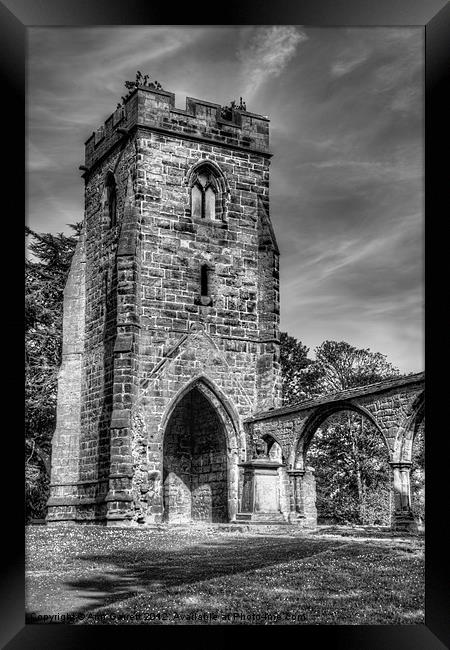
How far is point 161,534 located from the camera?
18828 millimetres

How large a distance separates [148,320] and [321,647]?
15.5 metres

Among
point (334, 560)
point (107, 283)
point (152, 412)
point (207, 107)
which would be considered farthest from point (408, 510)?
point (207, 107)

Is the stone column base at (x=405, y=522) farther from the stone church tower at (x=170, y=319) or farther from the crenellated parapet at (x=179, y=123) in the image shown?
the crenellated parapet at (x=179, y=123)

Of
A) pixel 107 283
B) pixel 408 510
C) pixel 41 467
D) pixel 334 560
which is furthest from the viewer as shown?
pixel 41 467

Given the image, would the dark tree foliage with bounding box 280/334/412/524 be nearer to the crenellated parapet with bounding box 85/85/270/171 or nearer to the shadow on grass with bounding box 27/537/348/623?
the crenellated parapet with bounding box 85/85/270/171

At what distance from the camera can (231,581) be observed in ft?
34.1

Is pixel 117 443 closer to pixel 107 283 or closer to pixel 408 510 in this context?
pixel 107 283

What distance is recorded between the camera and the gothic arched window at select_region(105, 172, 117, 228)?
24547mm

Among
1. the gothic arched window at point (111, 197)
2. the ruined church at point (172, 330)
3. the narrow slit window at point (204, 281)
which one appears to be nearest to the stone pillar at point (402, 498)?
the ruined church at point (172, 330)

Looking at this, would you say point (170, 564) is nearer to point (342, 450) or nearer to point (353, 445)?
point (353, 445)

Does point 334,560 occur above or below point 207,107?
below
